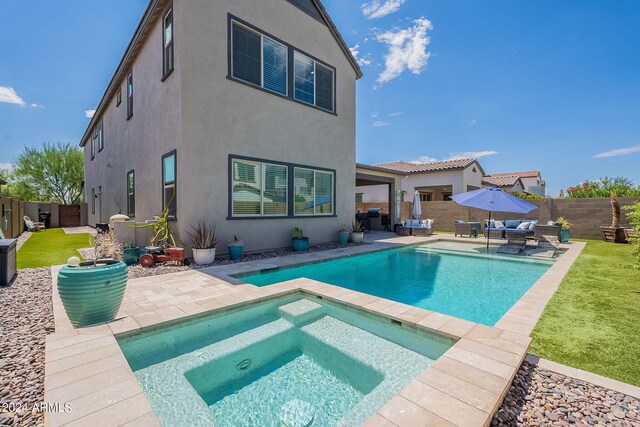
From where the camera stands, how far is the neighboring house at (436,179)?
23.3 metres

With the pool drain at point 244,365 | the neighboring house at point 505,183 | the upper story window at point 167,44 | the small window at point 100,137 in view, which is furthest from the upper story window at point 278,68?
the neighboring house at point 505,183

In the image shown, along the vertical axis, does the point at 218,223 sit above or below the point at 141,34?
below

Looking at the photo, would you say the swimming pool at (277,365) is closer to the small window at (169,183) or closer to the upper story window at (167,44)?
the small window at (169,183)

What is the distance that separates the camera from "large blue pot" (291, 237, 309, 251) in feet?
32.8

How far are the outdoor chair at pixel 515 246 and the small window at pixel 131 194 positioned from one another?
48.8 feet

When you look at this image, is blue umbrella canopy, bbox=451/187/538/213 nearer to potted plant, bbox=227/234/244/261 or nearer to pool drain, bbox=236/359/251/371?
potted plant, bbox=227/234/244/261

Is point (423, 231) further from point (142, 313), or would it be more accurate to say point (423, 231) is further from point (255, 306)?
point (142, 313)

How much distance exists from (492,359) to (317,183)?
29.9 ft

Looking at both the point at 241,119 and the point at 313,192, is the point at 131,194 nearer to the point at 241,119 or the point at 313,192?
the point at 241,119

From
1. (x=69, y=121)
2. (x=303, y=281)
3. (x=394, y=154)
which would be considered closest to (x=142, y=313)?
(x=303, y=281)

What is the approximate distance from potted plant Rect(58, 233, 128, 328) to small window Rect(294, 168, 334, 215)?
7.01 m

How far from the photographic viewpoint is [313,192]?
442 inches

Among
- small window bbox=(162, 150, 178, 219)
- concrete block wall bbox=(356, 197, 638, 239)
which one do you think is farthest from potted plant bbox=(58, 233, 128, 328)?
concrete block wall bbox=(356, 197, 638, 239)

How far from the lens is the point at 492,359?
2908mm
